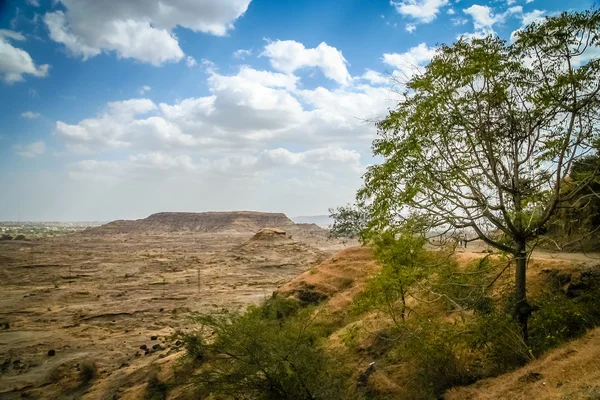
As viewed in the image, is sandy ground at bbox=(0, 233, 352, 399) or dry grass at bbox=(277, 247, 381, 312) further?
dry grass at bbox=(277, 247, 381, 312)

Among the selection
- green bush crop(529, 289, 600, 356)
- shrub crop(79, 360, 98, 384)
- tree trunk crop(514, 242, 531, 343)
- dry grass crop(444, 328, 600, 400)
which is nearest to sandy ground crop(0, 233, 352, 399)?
shrub crop(79, 360, 98, 384)

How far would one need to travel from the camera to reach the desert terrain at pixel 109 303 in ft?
57.7

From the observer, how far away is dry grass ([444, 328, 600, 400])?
641cm

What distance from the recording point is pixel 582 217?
15.2 metres

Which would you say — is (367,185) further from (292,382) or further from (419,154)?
(292,382)

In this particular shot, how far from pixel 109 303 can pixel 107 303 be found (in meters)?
0.20

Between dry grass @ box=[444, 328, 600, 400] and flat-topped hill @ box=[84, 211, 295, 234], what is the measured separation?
135381mm

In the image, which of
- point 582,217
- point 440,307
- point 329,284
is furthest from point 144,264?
point 582,217

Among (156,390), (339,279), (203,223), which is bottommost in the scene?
(156,390)

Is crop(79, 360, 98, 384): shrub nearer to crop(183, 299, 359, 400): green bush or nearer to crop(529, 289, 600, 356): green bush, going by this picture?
crop(183, 299, 359, 400): green bush

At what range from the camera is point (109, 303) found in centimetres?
3195

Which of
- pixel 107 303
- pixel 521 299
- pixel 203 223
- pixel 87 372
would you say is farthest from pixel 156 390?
pixel 203 223

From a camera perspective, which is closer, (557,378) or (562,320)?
(557,378)

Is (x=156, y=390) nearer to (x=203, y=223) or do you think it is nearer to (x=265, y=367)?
(x=265, y=367)
